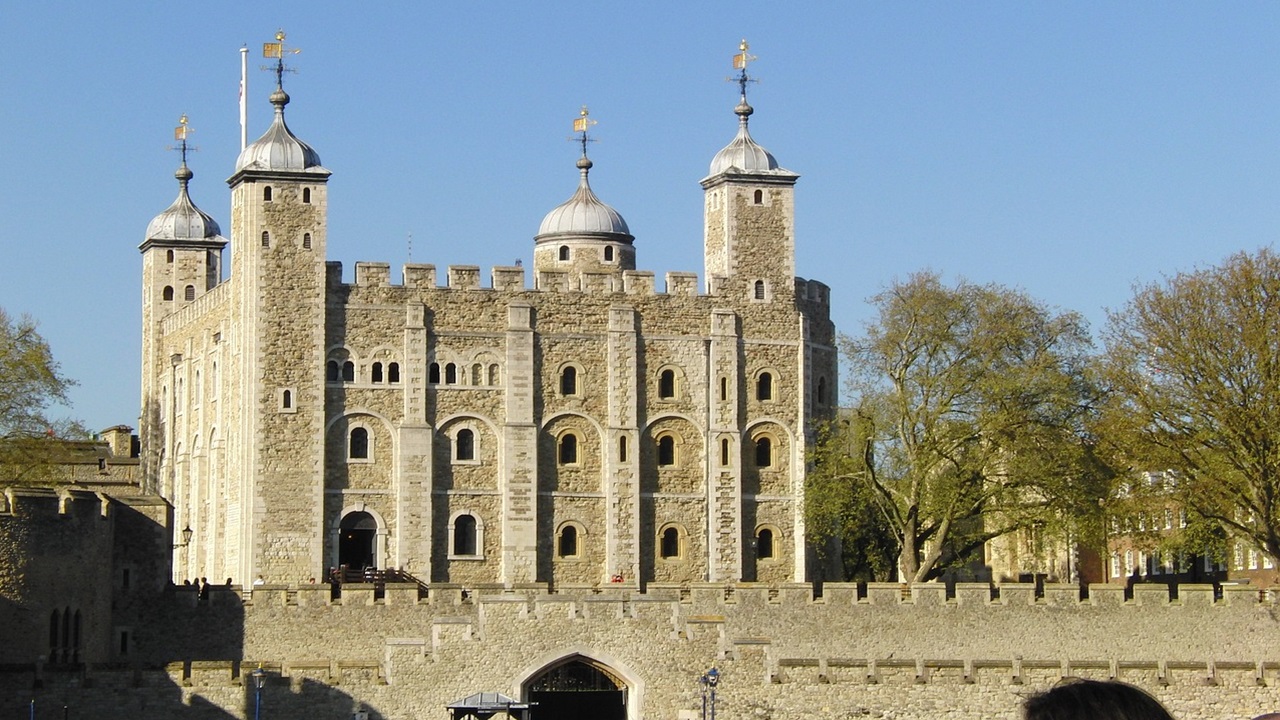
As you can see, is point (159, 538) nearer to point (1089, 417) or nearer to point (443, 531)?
point (443, 531)

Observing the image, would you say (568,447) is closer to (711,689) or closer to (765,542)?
(765,542)

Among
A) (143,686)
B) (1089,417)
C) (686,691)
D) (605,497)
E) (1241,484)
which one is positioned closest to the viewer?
(143,686)

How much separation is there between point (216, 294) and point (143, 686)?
84.1ft

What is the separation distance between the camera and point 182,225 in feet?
234

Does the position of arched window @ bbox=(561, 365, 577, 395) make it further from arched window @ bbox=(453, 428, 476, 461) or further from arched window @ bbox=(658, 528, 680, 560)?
arched window @ bbox=(658, 528, 680, 560)

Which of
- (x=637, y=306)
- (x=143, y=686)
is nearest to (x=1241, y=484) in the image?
(x=637, y=306)

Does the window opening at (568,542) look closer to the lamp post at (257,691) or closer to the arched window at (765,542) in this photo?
the arched window at (765,542)

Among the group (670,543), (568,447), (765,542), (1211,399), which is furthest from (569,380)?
(1211,399)

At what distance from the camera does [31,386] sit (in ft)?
185

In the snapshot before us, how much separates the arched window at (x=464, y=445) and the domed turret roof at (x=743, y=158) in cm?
1063

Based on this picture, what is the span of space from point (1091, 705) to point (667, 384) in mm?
53816

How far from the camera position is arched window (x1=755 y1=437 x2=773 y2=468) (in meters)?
60.2

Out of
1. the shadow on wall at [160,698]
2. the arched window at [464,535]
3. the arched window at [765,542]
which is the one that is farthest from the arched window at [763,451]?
the shadow on wall at [160,698]

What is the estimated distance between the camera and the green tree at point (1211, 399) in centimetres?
4919
